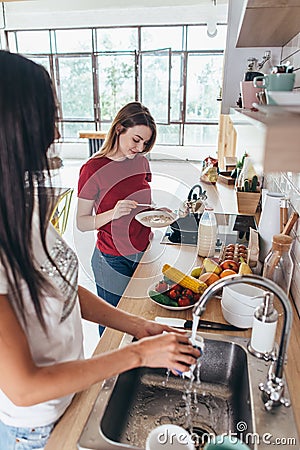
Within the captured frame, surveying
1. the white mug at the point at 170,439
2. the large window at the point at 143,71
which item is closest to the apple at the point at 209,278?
the white mug at the point at 170,439

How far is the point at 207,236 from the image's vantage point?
1.85 m

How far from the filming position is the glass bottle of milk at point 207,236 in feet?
6.05

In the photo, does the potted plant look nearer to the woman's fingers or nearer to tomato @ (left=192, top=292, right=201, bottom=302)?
tomato @ (left=192, top=292, right=201, bottom=302)

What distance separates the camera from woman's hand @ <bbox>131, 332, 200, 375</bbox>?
832 millimetres

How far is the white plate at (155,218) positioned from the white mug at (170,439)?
4.03 ft

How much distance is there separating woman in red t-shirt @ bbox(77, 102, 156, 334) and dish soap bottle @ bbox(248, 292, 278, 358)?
3.37ft

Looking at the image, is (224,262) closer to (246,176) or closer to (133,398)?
(133,398)

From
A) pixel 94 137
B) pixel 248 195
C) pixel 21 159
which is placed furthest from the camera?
pixel 94 137

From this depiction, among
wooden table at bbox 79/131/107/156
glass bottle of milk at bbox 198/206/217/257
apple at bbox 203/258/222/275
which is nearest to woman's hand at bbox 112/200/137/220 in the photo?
glass bottle of milk at bbox 198/206/217/257

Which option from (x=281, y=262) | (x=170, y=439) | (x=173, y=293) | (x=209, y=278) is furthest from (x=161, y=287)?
(x=170, y=439)

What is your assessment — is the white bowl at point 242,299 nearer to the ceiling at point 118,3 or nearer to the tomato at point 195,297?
the tomato at point 195,297

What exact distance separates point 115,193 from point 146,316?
804 millimetres

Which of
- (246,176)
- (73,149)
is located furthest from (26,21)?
(246,176)

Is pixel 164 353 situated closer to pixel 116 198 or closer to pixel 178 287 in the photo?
pixel 178 287
